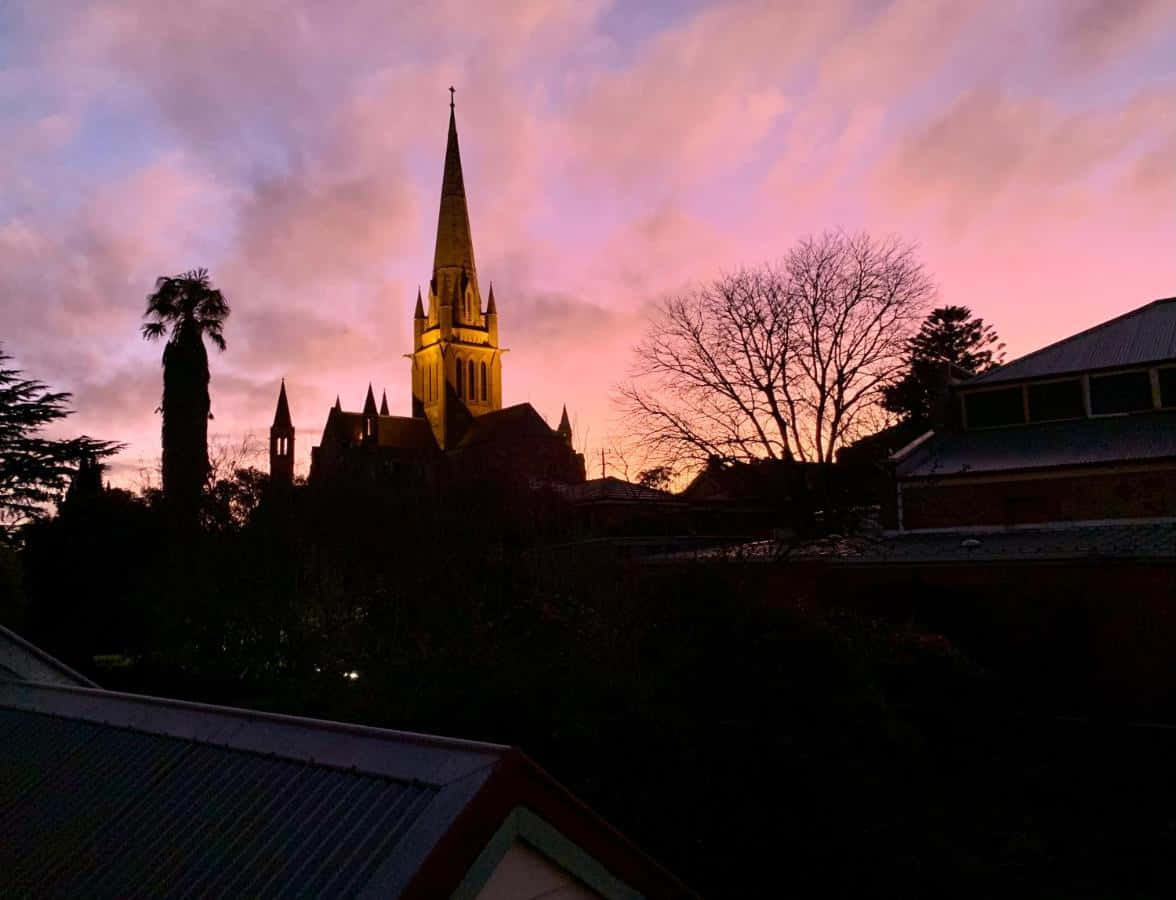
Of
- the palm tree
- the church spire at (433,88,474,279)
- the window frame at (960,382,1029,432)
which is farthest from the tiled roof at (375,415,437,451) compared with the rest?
the window frame at (960,382,1029,432)

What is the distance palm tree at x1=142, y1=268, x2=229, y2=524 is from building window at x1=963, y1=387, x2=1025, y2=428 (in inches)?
1067

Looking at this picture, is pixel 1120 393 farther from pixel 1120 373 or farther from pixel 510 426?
pixel 510 426

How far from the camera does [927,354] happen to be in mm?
59562

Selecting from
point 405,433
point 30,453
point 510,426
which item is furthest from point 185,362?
point 405,433

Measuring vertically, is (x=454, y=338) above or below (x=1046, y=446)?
above

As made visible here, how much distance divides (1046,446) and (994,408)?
2933 mm

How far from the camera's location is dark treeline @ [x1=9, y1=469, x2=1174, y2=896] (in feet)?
32.8

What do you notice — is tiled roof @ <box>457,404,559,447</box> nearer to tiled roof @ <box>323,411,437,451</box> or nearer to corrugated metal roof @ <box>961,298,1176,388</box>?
tiled roof @ <box>323,411,437,451</box>

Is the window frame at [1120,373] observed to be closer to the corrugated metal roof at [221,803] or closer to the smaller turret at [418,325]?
the corrugated metal roof at [221,803]

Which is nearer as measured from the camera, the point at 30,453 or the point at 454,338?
the point at 30,453

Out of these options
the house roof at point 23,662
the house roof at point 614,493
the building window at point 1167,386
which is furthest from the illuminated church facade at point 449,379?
the house roof at point 23,662

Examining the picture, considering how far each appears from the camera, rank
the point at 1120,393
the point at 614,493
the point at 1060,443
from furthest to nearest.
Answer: the point at 614,493
the point at 1120,393
the point at 1060,443

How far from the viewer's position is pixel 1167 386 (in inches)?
1104

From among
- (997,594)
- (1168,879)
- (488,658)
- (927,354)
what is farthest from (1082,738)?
(927,354)
